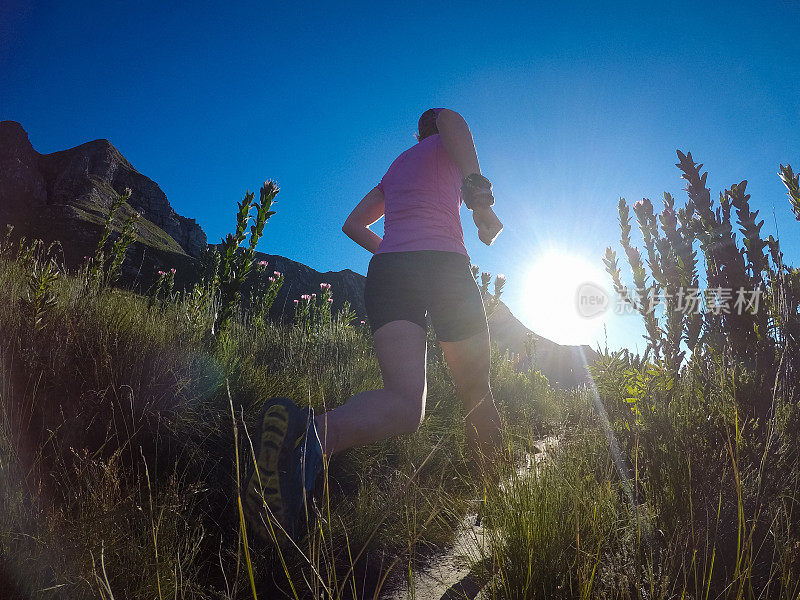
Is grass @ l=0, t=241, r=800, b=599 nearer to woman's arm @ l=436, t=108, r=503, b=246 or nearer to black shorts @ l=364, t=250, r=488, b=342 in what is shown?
black shorts @ l=364, t=250, r=488, b=342

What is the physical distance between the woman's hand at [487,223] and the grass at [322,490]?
1007 millimetres

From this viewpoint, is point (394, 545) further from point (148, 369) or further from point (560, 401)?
point (560, 401)

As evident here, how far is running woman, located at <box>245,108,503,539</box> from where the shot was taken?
1.41 m

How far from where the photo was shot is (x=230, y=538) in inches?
62.2

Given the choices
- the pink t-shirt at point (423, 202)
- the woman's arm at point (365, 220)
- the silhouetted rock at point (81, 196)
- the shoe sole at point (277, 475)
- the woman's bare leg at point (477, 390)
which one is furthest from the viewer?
the silhouetted rock at point (81, 196)

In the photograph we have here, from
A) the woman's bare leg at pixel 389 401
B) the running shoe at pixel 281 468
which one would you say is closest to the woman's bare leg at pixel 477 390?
the woman's bare leg at pixel 389 401

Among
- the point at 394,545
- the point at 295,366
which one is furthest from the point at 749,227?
the point at 295,366

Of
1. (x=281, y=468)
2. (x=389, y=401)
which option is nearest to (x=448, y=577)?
(x=389, y=401)

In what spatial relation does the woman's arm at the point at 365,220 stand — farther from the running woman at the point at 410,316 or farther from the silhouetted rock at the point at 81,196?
the silhouetted rock at the point at 81,196

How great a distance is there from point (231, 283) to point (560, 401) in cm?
522

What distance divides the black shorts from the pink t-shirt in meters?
0.06

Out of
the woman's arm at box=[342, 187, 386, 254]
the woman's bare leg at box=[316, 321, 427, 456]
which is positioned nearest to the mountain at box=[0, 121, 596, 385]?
the woman's arm at box=[342, 187, 386, 254]

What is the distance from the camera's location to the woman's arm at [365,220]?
2457mm

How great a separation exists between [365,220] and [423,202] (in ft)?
1.76
